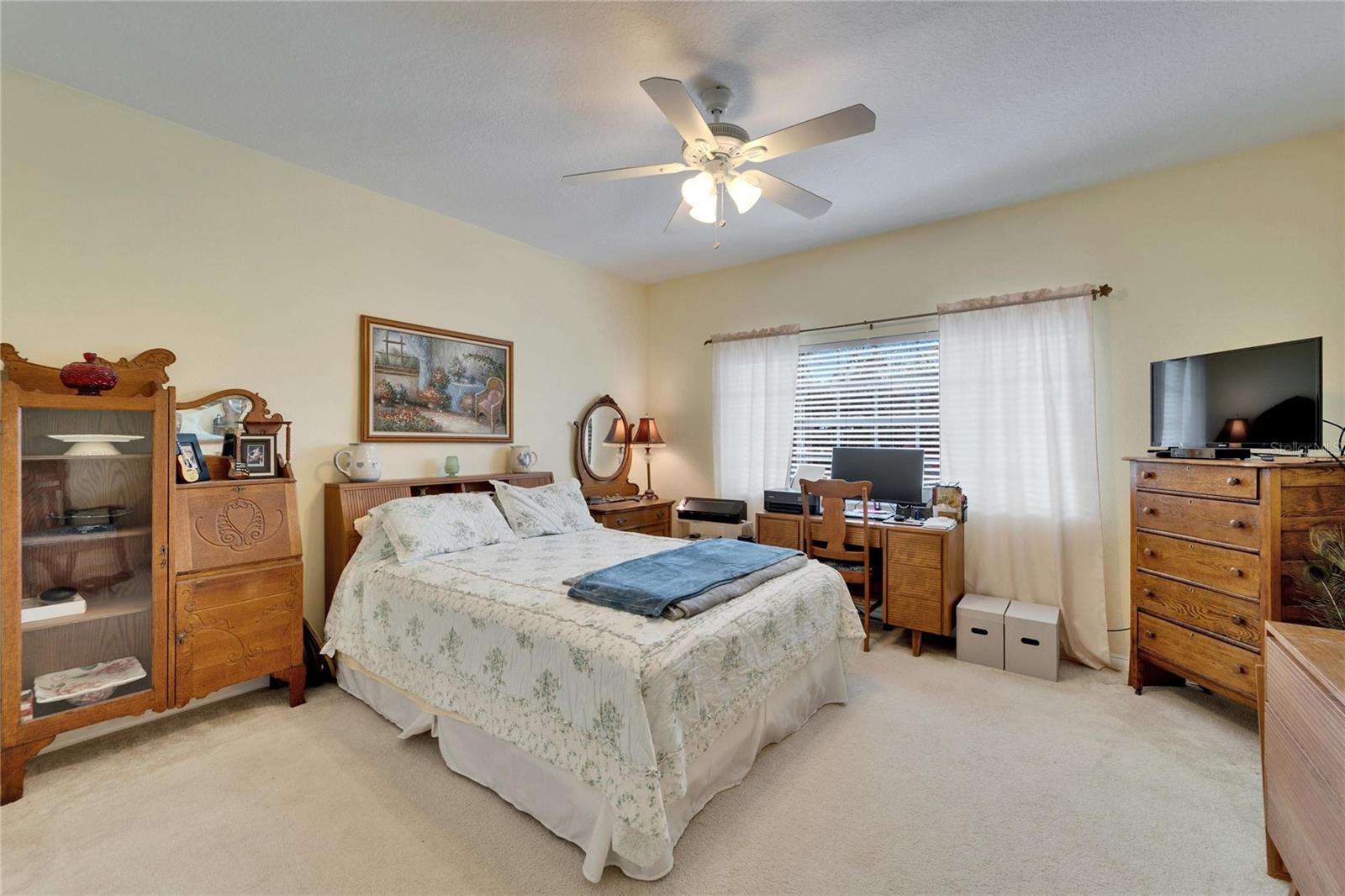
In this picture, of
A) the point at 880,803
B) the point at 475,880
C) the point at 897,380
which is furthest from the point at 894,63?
the point at 475,880

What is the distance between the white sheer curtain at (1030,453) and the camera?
10.6 feet

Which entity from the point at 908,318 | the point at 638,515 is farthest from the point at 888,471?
the point at 638,515

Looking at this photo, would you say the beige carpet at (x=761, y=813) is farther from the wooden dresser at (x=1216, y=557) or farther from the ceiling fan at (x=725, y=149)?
the ceiling fan at (x=725, y=149)

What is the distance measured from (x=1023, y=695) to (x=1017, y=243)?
104 inches

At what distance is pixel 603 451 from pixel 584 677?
124 inches

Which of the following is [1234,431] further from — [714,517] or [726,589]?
[714,517]

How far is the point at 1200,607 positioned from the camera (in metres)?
2.48

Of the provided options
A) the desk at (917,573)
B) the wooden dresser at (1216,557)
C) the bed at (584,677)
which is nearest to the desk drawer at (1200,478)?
the wooden dresser at (1216,557)

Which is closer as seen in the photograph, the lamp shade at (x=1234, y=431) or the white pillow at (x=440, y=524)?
the lamp shade at (x=1234, y=431)

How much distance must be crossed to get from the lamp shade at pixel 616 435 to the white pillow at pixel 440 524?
1.62m

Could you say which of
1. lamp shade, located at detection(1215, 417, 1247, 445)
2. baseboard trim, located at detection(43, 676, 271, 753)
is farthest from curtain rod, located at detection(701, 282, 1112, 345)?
baseboard trim, located at detection(43, 676, 271, 753)

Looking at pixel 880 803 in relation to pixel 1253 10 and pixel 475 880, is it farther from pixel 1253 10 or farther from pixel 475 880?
pixel 1253 10

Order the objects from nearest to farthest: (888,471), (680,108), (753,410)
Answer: (680,108)
(888,471)
(753,410)

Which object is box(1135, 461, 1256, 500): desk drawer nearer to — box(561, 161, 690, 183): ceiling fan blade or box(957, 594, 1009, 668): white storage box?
box(957, 594, 1009, 668): white storage box
